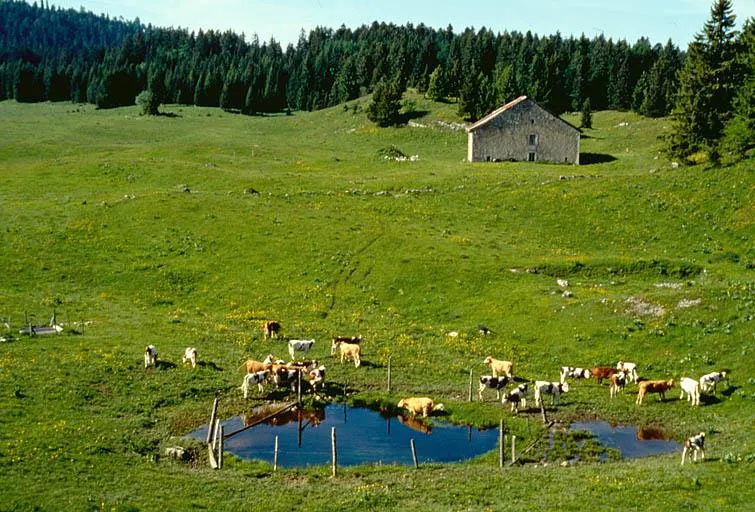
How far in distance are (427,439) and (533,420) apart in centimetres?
498

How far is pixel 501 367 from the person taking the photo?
39281mm

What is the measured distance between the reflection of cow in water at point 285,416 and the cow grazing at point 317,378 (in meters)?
2.10

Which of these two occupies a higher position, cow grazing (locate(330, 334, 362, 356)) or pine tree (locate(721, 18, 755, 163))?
pine tree (locate(721, 18, 755, 163))

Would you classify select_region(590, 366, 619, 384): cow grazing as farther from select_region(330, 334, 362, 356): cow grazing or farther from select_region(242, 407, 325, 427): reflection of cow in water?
select_region(242, 407, 325, 427): reflection of cow in water

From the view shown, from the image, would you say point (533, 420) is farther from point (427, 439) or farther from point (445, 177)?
point (445, 177)

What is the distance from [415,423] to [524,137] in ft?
232

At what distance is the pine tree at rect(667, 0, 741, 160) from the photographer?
78.9m

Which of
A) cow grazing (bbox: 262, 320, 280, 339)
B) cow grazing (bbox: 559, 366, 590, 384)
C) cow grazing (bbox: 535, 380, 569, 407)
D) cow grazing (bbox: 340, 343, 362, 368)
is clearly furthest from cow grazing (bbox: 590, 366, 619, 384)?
cow grazing (bbox: 262, 320, 280, 339)

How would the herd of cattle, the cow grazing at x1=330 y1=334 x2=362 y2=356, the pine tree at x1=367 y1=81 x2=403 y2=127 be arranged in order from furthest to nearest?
the pine tree at x1=367 y1=81 x2=403 y2=127 < the cow grazing at x1=330 y1=334 x2=362 y2=356 < the herd of cattle

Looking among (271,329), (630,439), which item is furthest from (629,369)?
(271,329)

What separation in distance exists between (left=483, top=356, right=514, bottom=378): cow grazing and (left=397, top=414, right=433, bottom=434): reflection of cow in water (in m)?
6.26

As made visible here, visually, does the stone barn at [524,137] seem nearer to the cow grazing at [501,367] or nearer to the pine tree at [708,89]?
the pine tree at [708,89]

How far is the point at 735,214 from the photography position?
211ft

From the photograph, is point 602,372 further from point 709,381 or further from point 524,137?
point 524,137
